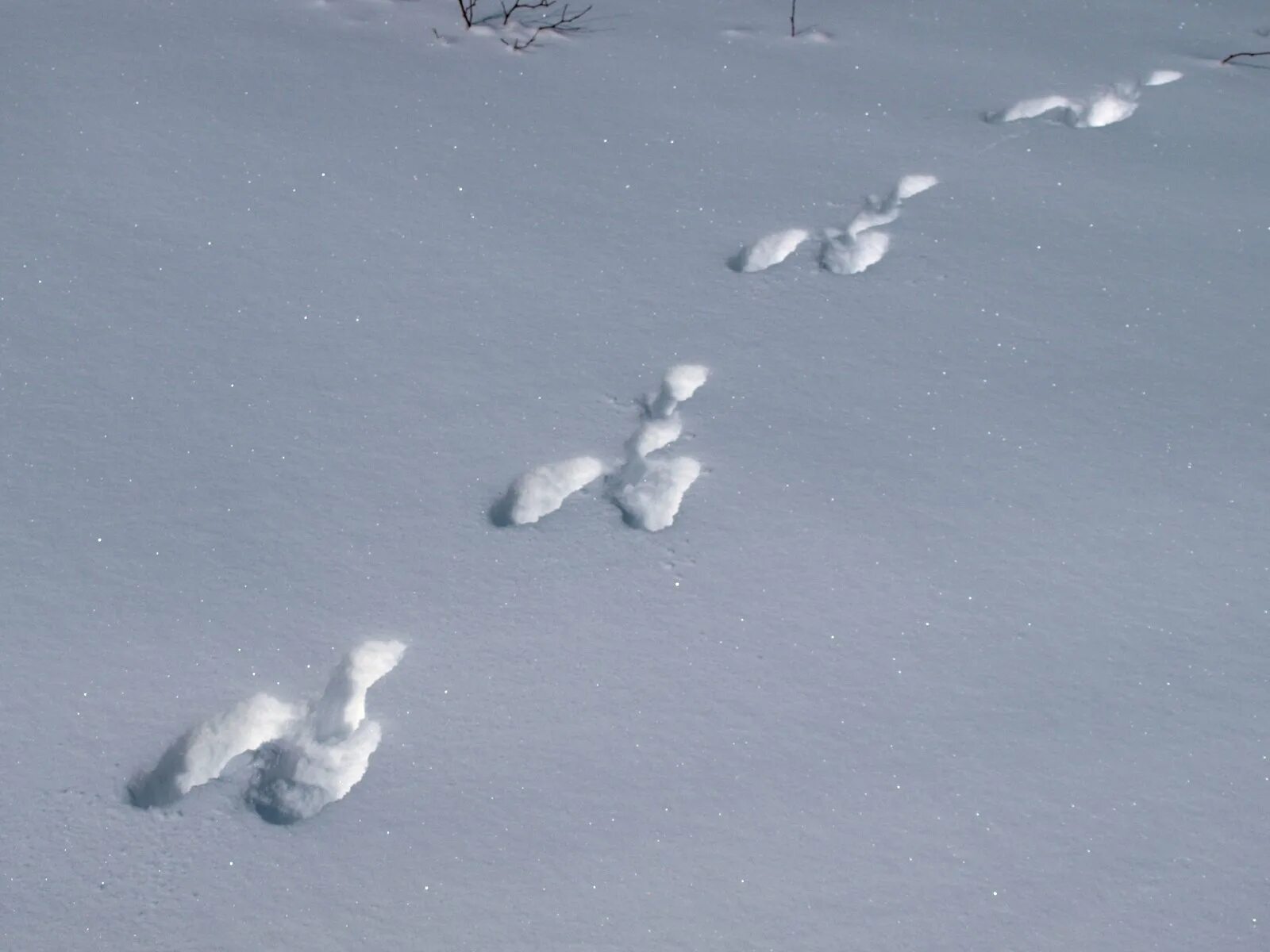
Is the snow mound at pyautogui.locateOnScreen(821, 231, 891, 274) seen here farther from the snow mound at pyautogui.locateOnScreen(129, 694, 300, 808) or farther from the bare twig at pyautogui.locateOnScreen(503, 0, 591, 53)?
the snow mound at pyautogui.locateOnScreen(129, 694, 300, 808)

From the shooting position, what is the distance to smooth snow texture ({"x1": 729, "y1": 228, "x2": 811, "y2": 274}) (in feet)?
6.25

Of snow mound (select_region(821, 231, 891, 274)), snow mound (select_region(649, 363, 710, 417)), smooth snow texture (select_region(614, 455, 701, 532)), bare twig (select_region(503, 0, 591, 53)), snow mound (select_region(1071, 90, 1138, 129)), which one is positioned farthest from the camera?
bare twig (select_region(503, 0, 591, 53))

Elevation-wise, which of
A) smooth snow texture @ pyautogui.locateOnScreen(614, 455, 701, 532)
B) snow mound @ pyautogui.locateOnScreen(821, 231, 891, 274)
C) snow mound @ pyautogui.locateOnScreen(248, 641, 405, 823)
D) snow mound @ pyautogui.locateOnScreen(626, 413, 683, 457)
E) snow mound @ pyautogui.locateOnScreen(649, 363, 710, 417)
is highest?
snow mound @ pyautogui.locateOnScreen(821, 231, 891, 274)

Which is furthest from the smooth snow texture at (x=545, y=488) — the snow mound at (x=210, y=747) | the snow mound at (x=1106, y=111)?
the snow mound at (x=1106, y=111)

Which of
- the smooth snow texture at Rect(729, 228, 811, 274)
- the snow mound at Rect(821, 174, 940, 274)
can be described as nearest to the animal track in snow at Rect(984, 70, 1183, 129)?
the snow mound at Rect(821, 174, 940, 274)

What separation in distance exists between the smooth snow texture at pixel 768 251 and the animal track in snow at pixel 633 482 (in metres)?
0.41

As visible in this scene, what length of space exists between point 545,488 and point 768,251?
0.70 metres

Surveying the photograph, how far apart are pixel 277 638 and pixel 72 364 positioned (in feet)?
2.06

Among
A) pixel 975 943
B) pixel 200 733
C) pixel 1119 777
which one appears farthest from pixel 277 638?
pixel 1119 777

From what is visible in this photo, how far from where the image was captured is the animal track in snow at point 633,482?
1501 mm

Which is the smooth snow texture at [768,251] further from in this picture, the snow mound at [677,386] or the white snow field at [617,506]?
the snow mound at [677,386]

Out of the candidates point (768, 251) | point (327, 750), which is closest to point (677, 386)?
point (768, 251)

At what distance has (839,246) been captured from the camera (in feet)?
6.34

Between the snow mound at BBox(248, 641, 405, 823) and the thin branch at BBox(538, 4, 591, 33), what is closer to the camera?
the snow mound at BBox(248, 641, 405, 823)
